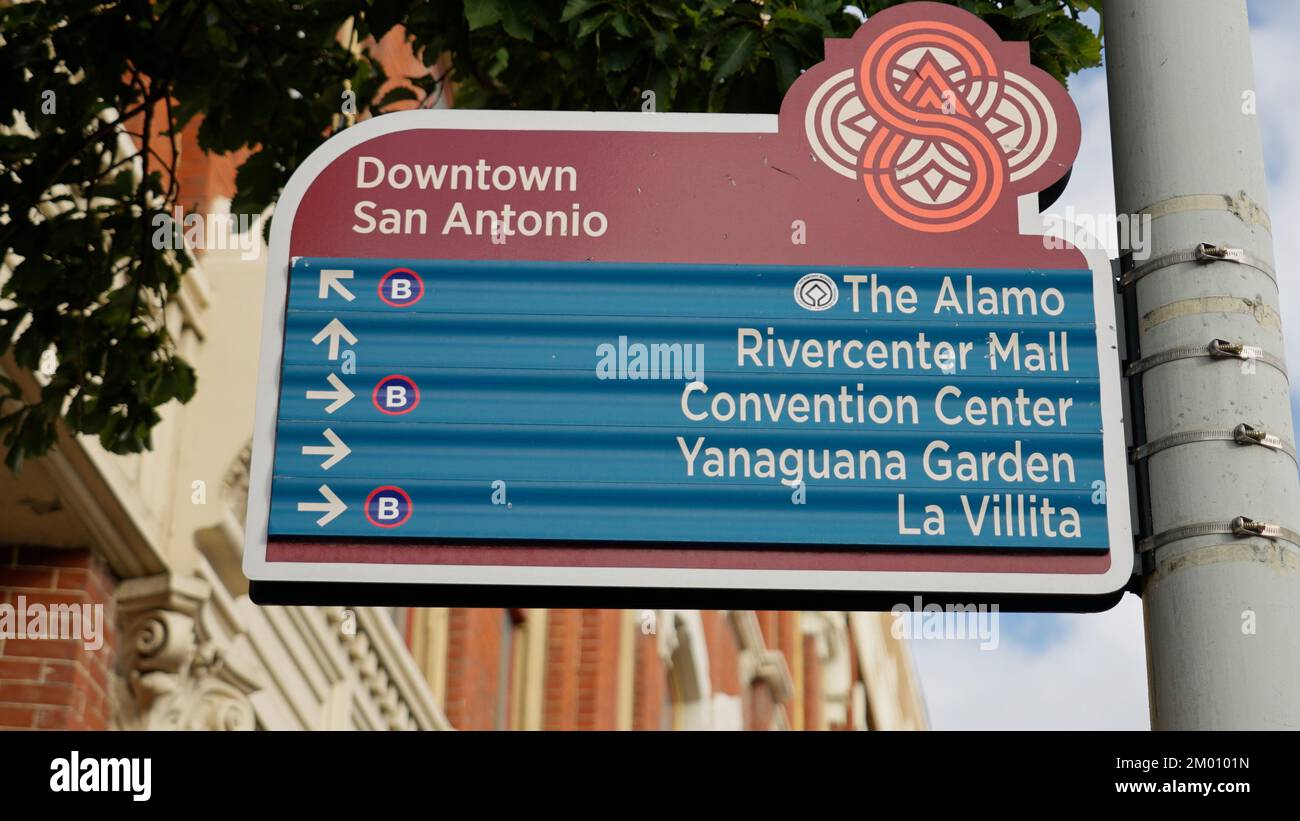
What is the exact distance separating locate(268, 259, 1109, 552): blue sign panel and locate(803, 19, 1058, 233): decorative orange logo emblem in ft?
0.63

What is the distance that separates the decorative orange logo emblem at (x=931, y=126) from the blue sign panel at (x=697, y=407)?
19cm

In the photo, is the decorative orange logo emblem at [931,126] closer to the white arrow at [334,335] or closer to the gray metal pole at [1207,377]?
the gray metal pole at [1207,377]

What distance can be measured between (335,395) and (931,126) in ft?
4.48

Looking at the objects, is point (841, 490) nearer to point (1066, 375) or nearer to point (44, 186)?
point (1066, 375)

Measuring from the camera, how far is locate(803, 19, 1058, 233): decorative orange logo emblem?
381 centimetres

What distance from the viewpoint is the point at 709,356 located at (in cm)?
361

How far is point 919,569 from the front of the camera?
3426 mm

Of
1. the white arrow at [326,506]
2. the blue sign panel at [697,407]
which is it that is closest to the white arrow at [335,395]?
the blue sign panel at [697,407]

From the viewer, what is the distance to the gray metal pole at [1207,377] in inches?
115

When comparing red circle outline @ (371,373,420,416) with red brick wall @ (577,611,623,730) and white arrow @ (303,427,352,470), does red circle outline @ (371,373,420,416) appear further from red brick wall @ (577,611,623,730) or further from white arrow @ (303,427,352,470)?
red brick wall @ (577,611,623,730)

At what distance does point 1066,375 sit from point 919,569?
1.65 feet
